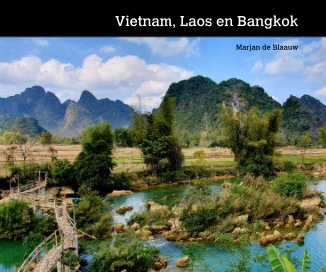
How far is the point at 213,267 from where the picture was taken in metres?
13.1

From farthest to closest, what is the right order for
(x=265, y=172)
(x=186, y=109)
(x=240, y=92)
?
(x=186, y=109), (x=240, y=92), (x=265, y=172)

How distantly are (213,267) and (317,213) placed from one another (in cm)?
843

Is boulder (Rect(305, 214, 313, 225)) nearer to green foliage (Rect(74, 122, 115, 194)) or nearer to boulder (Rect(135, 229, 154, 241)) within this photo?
boulder (Rect(135, 229, 154, 241))

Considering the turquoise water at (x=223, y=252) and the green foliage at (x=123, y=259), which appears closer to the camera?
the green foliage at (x=123, y=259)

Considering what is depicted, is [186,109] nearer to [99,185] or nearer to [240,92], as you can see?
[240,92]

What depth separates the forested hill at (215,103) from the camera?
3221 inches

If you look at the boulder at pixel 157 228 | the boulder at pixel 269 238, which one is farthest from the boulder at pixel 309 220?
the boulder at pixel 157 228

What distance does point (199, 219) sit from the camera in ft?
54.4

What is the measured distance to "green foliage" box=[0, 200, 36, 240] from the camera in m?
16.6

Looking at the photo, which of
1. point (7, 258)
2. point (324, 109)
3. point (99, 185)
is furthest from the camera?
point (324, 109)

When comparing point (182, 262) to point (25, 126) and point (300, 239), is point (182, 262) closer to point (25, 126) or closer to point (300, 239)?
point (300, 239)

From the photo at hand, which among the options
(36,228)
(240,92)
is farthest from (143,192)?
(240,92)

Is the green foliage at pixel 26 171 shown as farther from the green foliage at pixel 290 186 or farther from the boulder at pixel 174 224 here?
the green foliage at pixel 290 186

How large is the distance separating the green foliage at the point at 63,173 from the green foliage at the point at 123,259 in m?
15.2
